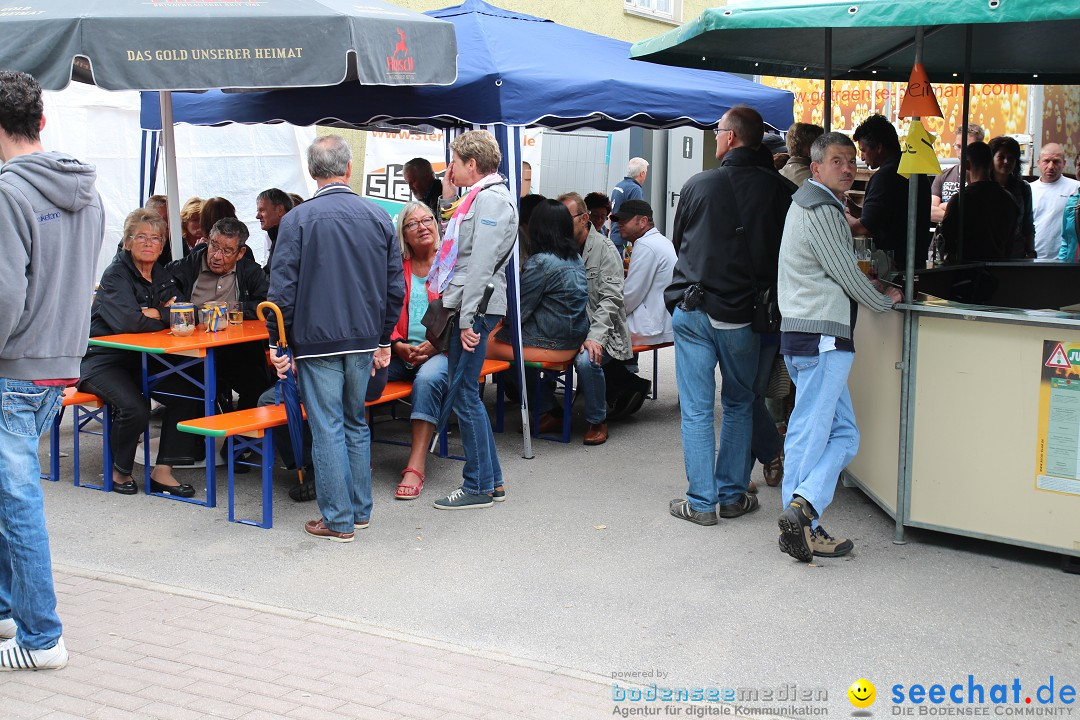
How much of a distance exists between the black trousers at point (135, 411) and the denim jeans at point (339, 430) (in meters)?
1.22

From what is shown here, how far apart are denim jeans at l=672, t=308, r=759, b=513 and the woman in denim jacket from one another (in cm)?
169

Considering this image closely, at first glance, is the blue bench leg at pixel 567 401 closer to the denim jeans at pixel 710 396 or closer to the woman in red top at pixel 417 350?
the woman in red top at pixel 417 350

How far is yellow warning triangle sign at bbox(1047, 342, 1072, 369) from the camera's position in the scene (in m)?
4.73

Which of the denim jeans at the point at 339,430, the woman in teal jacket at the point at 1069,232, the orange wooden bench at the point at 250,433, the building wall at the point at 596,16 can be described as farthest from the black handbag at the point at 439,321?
the building wall at the point at 596,16

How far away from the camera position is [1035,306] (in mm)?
7594

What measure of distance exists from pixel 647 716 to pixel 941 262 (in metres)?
4.90

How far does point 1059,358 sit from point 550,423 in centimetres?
382

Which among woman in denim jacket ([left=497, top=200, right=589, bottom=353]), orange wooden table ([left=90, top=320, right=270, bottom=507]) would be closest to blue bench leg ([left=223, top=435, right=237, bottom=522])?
orange wooden table ([left=90, top=320, right=270, bottom=507])

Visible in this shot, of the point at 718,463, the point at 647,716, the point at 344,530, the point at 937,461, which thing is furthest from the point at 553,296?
the point at 647,716

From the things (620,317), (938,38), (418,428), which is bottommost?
(418,428)

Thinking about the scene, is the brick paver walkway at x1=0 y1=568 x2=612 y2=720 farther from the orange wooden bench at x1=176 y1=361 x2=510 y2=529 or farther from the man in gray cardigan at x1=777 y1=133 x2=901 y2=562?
the man in gray cardigan at x1=777 y1=133 x2=901 y2=562

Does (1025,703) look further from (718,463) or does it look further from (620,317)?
(620,317)

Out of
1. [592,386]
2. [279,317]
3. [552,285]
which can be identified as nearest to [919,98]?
[552,285]

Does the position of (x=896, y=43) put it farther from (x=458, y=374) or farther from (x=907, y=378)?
(x=458, y=374)
